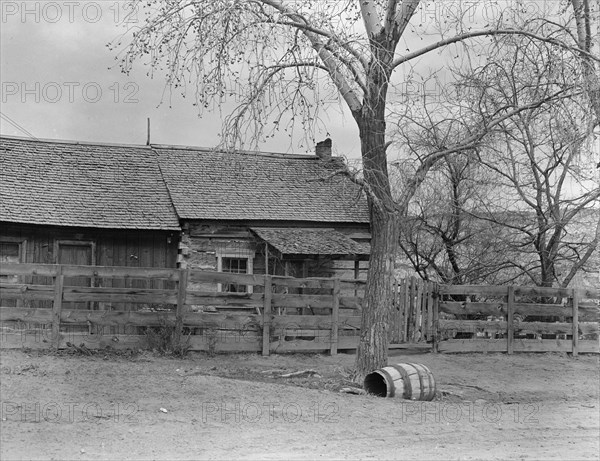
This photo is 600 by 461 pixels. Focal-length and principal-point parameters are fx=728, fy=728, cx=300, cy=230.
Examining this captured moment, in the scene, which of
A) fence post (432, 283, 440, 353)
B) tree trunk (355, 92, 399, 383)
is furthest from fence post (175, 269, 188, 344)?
fence post (432, 283, 440, 353)

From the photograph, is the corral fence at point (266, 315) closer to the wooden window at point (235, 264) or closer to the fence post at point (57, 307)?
the fence post at point (57, 307)

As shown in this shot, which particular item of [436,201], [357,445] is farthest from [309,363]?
[436,201]

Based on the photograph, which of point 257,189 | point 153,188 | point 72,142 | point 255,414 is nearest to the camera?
point 255,414

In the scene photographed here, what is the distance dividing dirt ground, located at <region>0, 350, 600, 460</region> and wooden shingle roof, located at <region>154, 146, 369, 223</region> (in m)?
7.30

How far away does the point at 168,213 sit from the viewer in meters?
19.1

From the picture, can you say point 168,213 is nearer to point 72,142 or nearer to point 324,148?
point 72,142

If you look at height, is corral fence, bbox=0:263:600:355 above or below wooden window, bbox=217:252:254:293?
below

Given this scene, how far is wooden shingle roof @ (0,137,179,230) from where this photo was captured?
1820 cm

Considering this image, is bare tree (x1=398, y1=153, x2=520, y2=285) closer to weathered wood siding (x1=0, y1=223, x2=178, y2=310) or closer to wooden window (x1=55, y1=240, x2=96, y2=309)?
weathered wood siding (x1=0, y1=223, x2=178, y2=310)

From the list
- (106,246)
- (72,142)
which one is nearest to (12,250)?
(106,246)

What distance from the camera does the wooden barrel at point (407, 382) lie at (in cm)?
1062

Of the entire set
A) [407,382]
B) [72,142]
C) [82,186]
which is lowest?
[407,382]

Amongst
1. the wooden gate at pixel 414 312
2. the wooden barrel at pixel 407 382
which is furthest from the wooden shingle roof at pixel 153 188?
the wooden barrel at pixel 407 382

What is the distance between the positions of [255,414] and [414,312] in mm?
7336
